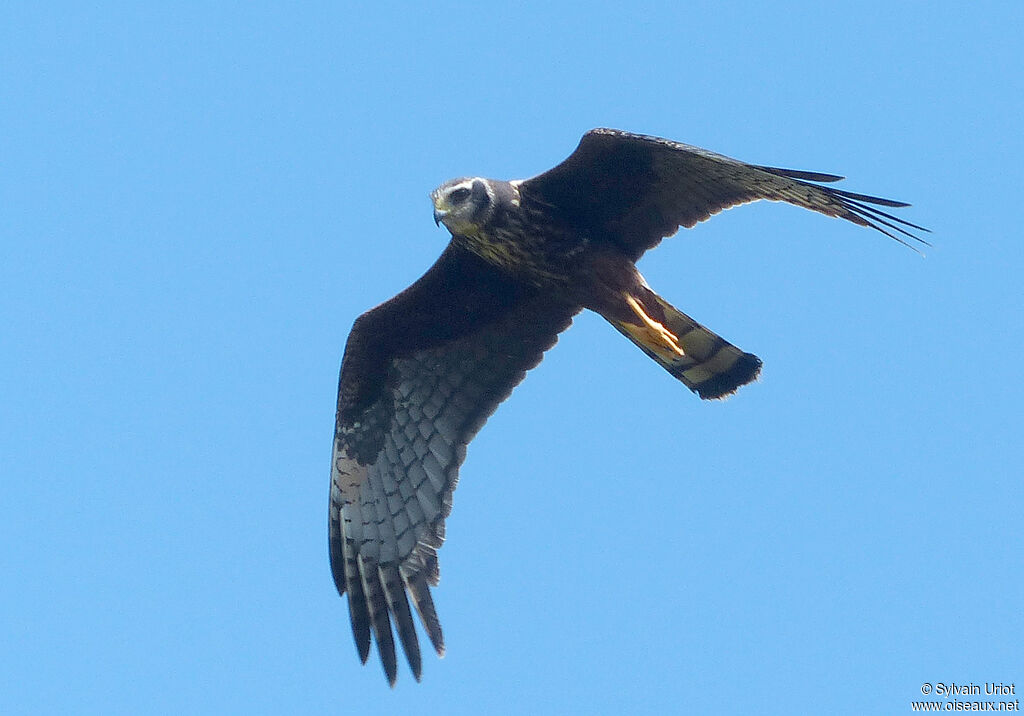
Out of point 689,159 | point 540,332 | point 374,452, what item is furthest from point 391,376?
point 689,159

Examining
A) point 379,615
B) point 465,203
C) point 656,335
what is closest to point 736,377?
point 656,335

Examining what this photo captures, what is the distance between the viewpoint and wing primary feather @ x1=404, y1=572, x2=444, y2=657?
779 cm

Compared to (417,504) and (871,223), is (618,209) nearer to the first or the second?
(871,223)

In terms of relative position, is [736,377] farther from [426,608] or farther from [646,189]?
[426,608]

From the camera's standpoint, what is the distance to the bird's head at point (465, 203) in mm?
7223

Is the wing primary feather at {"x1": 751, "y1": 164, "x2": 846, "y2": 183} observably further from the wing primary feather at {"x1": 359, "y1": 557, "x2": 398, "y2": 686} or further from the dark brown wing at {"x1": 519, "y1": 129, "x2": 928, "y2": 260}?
the wing primary feather at {"x1": 359, "y1": 557, "x2": 398, "y2": 686}

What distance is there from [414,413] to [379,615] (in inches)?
49.1

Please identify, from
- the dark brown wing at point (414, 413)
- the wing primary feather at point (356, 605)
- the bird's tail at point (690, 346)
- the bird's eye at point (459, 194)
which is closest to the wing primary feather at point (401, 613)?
the dark brown wing at point (414, 413)

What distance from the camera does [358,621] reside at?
7.95 m

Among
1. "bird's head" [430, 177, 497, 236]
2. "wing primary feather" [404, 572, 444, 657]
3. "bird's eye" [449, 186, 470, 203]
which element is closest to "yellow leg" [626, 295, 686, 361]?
"bird's head" [430, 177, 497, 236]

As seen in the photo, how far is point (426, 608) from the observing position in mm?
7895

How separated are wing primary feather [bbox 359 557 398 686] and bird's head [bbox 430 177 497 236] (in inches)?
86.2

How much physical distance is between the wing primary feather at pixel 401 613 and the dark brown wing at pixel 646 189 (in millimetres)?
2343

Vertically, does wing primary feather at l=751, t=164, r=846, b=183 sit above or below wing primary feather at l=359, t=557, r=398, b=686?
above
